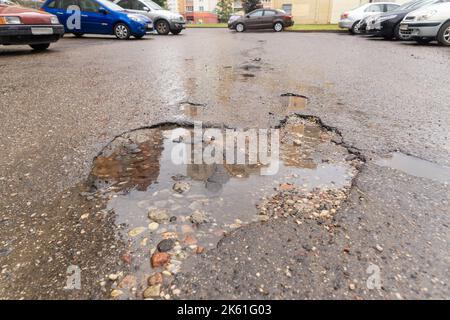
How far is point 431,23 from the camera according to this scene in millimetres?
9078

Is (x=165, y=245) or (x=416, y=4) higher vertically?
(x=416, y=4)

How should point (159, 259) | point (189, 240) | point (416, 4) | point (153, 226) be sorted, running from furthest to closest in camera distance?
1. point (416, 4)
2. point (153, 226)
3. point (189, 240)
4. point (159, 259)

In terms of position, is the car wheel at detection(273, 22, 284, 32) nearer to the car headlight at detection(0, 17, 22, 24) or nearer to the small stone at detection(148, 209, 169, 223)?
the car headlight at detection(0, 17, 22, 24)

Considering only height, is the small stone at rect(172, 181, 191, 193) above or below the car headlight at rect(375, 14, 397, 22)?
below

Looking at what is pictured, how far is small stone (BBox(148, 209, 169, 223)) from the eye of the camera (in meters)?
1.76

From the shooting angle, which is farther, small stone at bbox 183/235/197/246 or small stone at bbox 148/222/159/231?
small stone at bbox 148/222/159/231

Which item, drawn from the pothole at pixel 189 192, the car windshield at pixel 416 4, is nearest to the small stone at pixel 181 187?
the pothole at pixel 189 192

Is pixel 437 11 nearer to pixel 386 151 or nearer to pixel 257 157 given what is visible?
pixel 386 151

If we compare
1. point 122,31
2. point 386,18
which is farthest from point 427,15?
point 122,31

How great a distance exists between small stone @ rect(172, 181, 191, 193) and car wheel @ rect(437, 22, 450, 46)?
10.5m

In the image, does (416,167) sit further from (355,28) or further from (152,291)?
(355,28)

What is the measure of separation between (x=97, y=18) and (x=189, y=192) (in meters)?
11.8

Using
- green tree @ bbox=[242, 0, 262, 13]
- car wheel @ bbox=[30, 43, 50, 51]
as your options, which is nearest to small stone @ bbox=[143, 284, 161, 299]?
car wheel @ bbox=[30, 43, 50, 51]
